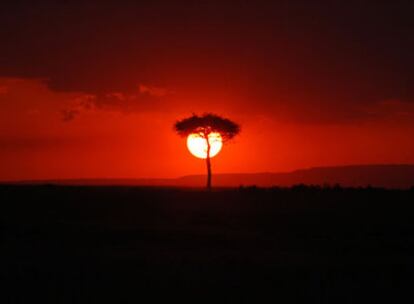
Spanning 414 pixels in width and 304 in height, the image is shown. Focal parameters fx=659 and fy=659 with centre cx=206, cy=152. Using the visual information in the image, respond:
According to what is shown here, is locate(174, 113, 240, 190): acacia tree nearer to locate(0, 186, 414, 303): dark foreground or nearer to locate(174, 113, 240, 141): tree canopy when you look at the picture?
locate(174, 113, 240, 141): tree canopy

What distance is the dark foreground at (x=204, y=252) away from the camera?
1457cm

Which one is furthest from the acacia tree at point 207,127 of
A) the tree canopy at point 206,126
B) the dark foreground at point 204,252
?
the dark foreground at point 204,252

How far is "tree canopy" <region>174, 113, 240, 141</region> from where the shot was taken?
79062mm

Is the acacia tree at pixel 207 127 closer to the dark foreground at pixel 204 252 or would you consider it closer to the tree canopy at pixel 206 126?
the tree canopy at pixel 206 126

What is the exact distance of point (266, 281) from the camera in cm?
1598

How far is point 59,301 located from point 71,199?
3214 cm

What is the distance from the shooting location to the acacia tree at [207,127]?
79.1m

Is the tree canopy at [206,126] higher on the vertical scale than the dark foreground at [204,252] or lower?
higher

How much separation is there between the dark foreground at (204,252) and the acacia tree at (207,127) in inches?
1443

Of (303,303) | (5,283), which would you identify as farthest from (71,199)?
(303,303)

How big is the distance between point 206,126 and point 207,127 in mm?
208

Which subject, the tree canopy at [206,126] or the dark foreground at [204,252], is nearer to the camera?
the dark foreground at [204,252]

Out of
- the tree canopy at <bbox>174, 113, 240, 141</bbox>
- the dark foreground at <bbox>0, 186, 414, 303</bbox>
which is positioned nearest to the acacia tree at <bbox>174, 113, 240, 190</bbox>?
the tree canopy at <bbox>174, 113, 240, 141</bbox>

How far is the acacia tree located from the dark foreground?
36641mm
